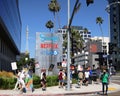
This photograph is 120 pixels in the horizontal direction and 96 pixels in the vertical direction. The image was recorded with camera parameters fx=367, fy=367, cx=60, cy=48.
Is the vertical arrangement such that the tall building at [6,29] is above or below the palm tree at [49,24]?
below

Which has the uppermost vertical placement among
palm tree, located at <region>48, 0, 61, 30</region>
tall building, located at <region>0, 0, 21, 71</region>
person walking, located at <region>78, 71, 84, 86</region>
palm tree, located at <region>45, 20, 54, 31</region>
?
palm tree, located at <region>48, 0, 61, 30</region>

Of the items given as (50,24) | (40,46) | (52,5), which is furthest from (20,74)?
(50,24)

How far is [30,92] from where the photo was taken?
27500 mm

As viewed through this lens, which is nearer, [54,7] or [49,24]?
[54,7]

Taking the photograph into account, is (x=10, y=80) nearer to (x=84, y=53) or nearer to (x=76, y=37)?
(x=76, y=37)

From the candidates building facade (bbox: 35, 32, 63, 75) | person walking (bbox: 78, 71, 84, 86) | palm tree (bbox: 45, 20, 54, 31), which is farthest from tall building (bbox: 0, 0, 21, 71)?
person walking (bbox: 78, 71, 84, 86)

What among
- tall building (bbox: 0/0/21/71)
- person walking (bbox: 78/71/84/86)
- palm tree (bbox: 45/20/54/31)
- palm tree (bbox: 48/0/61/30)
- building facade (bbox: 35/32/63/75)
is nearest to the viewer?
person walking (bbox: 78/71/84/86)

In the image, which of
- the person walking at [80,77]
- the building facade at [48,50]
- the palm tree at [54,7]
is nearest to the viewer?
the person walking at [80,77]

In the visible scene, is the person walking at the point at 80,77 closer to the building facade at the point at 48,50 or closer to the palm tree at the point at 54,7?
the building facade at the point at 48,50

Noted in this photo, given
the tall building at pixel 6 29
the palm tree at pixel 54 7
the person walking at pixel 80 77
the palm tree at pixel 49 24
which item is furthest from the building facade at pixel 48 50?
the palm tree at pixel 49 24

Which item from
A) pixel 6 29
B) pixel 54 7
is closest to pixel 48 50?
pixel 6 29

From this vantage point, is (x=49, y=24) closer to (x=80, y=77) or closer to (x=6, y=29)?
(x=6, y=29)

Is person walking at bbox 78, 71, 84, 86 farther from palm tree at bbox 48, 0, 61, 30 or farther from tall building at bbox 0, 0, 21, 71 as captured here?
palm tree at bbox 48, 0, 61, 30

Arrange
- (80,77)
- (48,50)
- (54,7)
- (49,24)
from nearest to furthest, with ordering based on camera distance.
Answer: (80,77) < (48,50) < (54,7) < (49,24)
